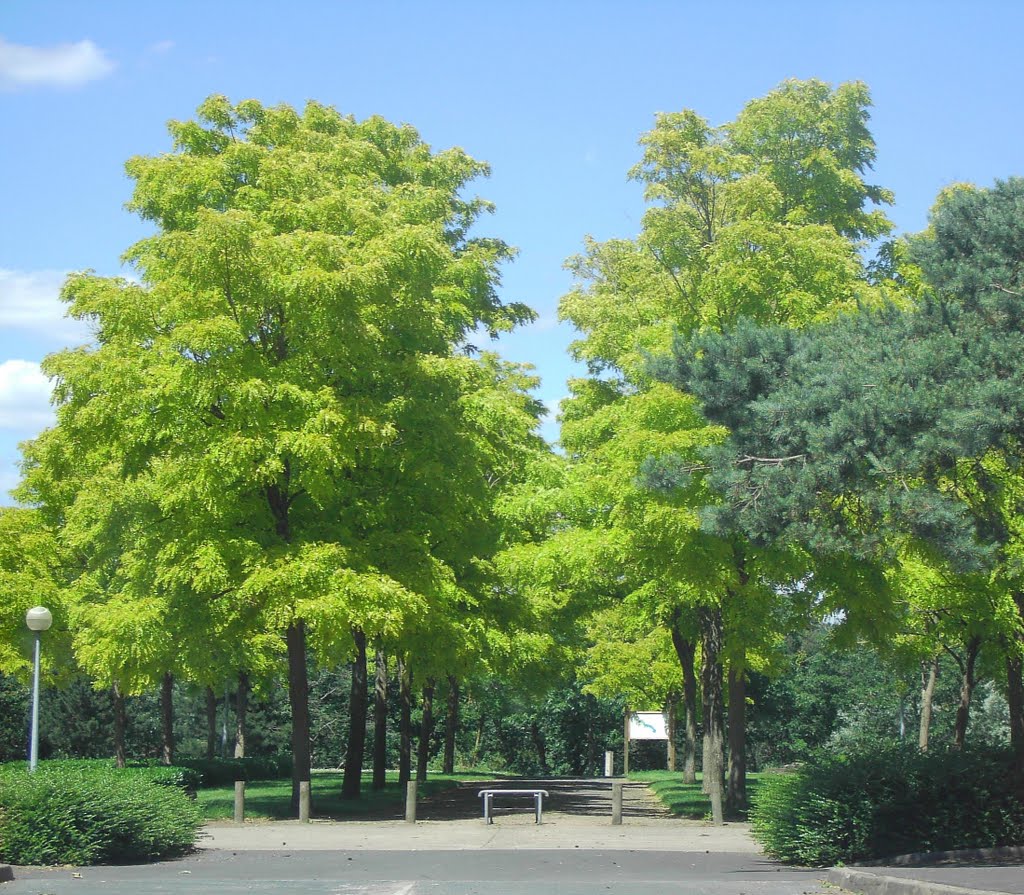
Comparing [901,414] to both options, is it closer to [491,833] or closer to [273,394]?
[491,833]

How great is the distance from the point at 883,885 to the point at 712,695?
18.4 metres

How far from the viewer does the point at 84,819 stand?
1586 centimetres

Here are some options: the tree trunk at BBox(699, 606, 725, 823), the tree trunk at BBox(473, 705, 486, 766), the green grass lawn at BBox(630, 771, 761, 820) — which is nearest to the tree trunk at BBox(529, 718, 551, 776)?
the tree trunk at BBox(473, 705, 486, 766)

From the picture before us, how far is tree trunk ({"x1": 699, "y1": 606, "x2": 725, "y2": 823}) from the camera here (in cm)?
2720

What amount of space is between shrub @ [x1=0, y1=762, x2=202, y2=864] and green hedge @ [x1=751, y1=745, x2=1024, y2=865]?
8.57 meters

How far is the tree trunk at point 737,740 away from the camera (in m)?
24.3

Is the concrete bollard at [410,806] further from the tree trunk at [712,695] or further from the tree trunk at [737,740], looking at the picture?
the tree trunk at [737,740]

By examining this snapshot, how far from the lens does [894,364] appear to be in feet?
47.5

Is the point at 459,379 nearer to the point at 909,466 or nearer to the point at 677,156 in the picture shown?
the point at 677,156

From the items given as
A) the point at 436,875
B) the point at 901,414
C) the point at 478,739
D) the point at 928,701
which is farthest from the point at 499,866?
the point at 478,739

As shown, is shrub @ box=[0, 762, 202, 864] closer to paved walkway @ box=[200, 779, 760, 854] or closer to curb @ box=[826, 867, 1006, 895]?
paved walkway @ box=[200, 779, 760, 854]

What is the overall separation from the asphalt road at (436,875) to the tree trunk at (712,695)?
28.5 ft

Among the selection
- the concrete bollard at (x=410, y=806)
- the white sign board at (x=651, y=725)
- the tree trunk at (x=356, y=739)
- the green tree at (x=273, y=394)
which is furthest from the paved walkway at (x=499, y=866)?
the white sign board at (x=651, y=725)

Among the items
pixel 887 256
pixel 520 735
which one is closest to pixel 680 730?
pixel 520 735
